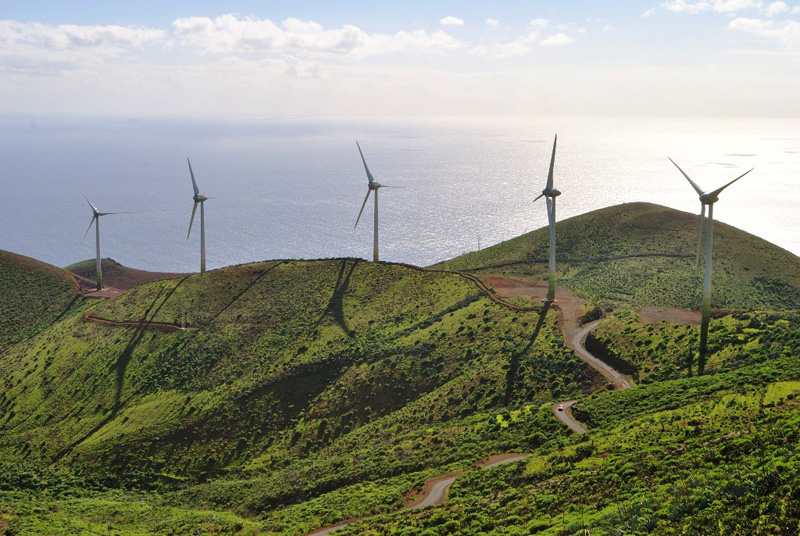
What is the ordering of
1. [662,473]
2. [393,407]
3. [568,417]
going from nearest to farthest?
1. [662,473]
2. [568,417]
3. [393,407]

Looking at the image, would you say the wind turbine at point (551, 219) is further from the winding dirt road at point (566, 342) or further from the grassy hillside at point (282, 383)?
the grassy hillside at point (282, 383)

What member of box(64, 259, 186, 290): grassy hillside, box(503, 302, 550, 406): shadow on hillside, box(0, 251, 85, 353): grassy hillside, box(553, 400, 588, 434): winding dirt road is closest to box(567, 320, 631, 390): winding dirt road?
box(503, 302, 550, 406): shadow on hillside

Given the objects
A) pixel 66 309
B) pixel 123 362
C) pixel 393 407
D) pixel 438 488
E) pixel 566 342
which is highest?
pixel 566 342

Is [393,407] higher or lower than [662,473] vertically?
lower

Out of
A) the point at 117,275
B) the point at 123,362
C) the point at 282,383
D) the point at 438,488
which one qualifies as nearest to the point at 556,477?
the point at 438,488

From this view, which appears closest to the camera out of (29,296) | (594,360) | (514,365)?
(594,360)

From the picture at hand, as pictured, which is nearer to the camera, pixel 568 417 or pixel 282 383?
pixel 568 417

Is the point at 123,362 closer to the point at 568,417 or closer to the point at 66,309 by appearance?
the point at 66,309

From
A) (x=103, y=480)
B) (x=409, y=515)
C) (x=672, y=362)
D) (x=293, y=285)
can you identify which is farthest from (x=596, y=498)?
(x=293, y=285)
